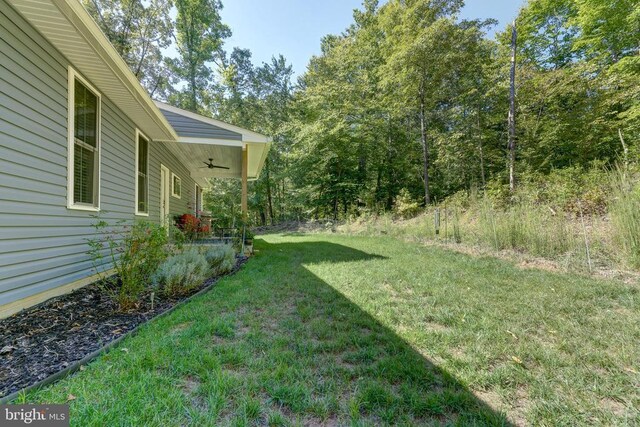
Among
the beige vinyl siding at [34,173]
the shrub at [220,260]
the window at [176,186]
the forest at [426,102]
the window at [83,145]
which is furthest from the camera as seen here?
the forest at [426,102]

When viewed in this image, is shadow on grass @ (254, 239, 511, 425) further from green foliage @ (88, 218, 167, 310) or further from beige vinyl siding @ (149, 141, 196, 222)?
beige vinyl siding @ (149, 141, 196, 222)

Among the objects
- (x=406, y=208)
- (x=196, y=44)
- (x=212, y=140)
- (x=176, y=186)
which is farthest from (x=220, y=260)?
(x=196, y=44)

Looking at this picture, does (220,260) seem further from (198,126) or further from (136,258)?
(198,126)

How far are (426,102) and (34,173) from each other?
46.5 feet

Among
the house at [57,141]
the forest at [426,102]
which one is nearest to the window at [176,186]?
the forest at [426,102]

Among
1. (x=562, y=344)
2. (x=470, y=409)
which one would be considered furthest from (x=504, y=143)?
(x=470, y=409)

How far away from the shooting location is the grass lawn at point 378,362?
4.61ft

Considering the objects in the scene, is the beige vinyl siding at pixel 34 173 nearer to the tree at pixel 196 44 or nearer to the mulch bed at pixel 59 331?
the mulch bed at pixel 59 331

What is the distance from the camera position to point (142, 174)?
578 centimetres

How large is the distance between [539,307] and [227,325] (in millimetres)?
3121

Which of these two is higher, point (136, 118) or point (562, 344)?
point (136, 118)

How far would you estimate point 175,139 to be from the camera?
6.20 meters

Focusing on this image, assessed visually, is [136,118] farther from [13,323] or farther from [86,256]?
[13,323]

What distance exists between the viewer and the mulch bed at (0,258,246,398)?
174 centimetres
